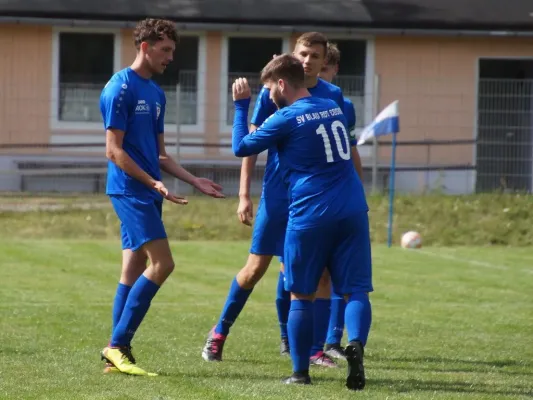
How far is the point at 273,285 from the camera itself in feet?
45.4

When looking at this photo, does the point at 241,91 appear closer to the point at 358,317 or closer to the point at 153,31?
the point at 153,31

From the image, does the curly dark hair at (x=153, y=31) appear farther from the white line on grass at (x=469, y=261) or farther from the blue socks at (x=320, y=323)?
the white line on grass at (x=469, y=261)

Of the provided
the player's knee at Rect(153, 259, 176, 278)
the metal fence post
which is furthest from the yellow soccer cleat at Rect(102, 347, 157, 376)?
the metal fence post

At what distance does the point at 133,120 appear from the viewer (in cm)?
784

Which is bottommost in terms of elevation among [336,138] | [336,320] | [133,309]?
[336,320]

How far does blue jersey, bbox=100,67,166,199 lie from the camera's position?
7.75 meters

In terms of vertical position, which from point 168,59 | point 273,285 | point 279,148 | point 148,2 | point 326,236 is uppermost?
point 148,2

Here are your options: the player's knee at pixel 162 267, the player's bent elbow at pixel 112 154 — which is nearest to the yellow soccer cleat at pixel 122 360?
the player's knee at pixel 162 267

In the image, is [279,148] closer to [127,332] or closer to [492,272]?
[127,332]

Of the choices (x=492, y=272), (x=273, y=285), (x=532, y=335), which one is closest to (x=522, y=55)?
(x=492, y=272)

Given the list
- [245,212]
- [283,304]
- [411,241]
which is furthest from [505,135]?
[245,212]

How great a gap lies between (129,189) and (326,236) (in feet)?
4.20

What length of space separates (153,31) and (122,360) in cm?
196

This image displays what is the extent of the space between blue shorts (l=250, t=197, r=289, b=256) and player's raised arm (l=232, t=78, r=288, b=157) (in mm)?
837
